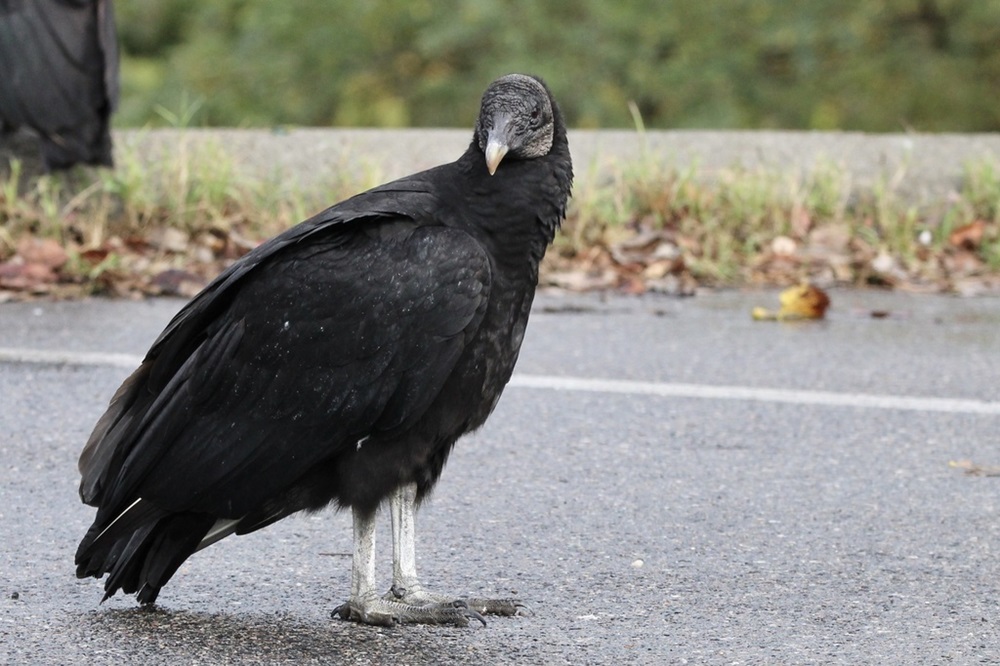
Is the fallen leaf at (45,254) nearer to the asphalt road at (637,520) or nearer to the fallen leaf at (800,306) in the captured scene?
the asphalt road at (637,520)

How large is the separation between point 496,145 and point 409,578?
87 centimetres

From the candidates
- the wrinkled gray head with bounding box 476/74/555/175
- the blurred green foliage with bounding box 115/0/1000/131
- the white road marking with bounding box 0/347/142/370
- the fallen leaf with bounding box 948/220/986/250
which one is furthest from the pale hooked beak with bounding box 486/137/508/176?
the blurred green foliage with bounding box 115/0/1000/131

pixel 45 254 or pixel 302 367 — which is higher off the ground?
pixel 302 367

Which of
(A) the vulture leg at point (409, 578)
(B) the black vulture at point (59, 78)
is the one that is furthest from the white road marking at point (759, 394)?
(B) the black vulture at point (59, 78)

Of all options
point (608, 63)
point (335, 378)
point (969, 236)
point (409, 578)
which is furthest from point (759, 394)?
point (608, 63)

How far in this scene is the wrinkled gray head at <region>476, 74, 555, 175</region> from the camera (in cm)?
308

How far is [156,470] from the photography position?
2980 millimetres

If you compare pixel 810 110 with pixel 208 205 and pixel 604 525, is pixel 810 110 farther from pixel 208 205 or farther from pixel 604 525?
pixel 604 525

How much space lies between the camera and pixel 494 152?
3.04 metres

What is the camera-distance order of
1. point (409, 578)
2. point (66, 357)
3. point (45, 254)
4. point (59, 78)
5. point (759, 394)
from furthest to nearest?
point (59, 78), point (45, 254), point (66, 357), point (759, 394), point (409, 578)

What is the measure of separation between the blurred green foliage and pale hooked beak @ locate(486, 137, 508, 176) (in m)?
8.58

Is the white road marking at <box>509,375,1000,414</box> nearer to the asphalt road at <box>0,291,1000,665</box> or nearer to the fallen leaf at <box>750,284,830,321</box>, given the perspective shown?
the asphalt road at <box>0,291,1000,665</box>

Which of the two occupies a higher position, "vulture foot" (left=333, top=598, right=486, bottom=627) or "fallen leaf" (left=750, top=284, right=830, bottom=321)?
"vulture foot" (left=333, top=598, right=486, bottom=627)

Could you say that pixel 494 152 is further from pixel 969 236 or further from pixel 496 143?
pixel 969 236
